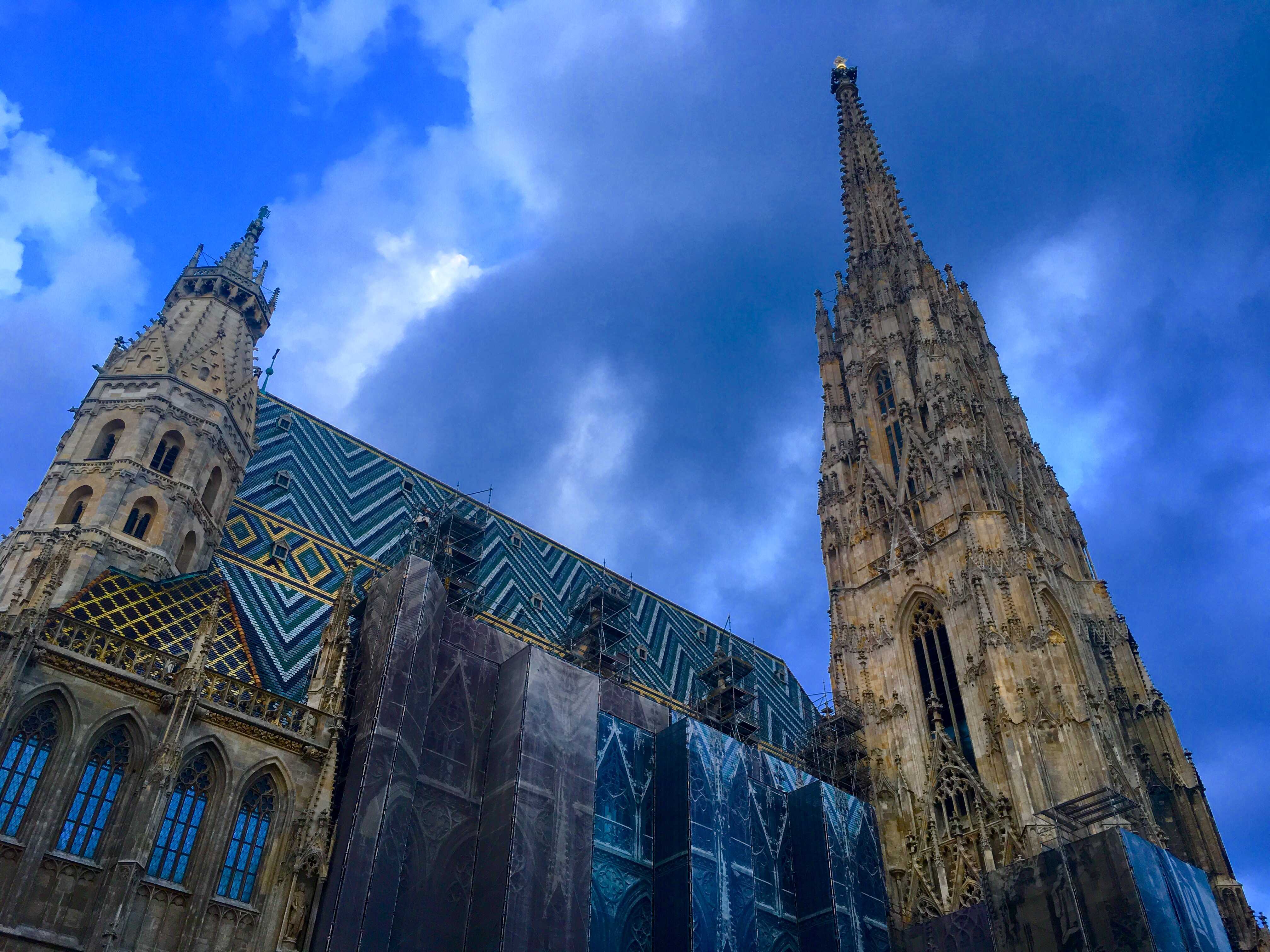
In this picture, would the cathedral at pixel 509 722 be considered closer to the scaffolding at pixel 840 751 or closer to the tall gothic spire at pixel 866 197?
the scaffolding at pixel 840 751

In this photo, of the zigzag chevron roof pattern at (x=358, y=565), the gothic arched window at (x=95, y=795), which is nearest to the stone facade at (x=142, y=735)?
the gothic arched window at (x=95, y=795)

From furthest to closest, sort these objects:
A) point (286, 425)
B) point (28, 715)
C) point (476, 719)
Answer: point (286, 425) < point (476, 719) < point (28, 715)

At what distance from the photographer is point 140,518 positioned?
73.4 ft

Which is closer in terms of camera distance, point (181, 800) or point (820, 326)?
point (181, 800)

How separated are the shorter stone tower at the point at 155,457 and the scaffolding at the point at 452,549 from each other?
15.5 ft

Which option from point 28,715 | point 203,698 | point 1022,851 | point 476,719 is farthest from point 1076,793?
point 28,715

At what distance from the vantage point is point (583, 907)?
19.5m

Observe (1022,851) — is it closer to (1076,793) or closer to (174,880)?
(1076,793)

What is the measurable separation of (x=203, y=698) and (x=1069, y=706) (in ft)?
67.4

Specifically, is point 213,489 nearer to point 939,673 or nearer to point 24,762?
point 24,762

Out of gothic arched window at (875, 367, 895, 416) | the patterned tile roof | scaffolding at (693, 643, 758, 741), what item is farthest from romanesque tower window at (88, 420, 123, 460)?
gothic arched window at (875, 367, 895, 416)

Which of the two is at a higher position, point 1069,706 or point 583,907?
point 1069,706

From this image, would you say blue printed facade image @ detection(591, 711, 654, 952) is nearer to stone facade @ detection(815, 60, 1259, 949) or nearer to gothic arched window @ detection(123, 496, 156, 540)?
stone facade @ detection(815, 60, 1259, 949)

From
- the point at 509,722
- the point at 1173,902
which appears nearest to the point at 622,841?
the point at 509,722
